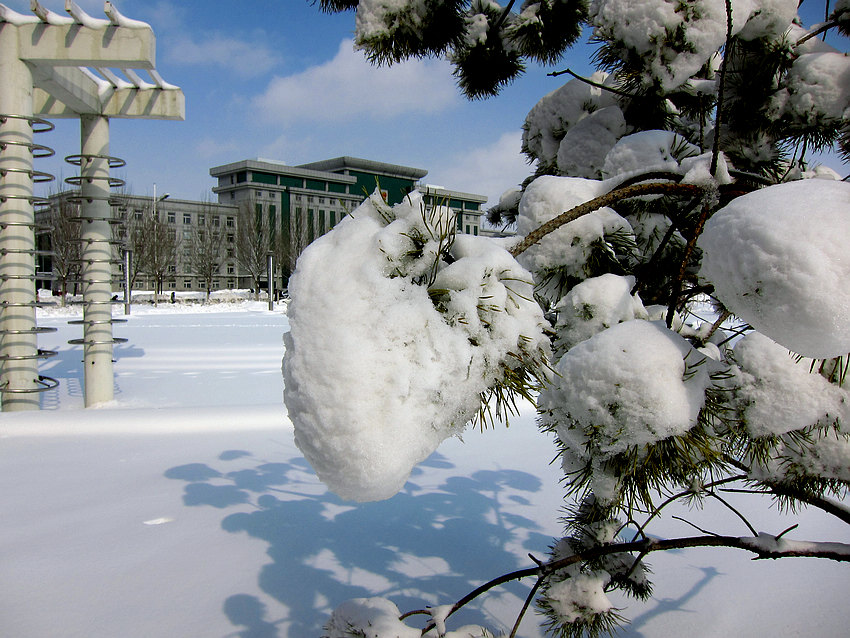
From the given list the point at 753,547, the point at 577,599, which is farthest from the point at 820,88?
A: the point at 577,599

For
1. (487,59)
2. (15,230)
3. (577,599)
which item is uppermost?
(487,59)

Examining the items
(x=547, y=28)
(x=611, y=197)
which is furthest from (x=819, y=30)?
(x=611, y=197)

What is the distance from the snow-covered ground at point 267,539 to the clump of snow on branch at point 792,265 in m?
1.56

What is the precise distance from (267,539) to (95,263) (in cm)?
429

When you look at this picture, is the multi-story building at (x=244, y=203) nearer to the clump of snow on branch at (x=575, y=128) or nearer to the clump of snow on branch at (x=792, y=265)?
the clump of snow on branch at (x=575, y=128)

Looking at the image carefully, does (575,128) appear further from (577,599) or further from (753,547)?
(577,599)

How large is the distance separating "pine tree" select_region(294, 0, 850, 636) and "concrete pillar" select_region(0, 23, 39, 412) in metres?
4.29

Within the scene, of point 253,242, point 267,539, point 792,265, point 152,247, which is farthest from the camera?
point 253,242

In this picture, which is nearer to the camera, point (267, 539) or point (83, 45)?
point (267, 539)

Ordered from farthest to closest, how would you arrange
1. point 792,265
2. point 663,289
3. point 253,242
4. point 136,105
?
1. point 253,242
2. point 136,105
3. point 663,289
4. point 792,265

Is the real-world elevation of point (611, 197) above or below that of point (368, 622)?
above

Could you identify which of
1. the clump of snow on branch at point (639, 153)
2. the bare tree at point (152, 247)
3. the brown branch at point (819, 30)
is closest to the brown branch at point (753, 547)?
the clump of snow on branch at point (639, 153)

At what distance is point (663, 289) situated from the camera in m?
1.43

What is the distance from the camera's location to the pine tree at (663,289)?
0.67 metres
